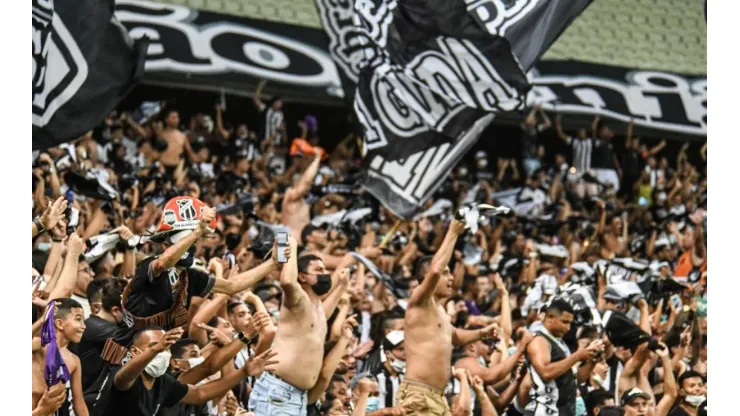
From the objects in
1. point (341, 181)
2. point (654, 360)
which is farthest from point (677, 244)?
point (654, 360)

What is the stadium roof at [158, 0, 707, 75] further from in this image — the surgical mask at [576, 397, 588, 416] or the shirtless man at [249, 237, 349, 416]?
the shirtless man at [249, 237, 349, 416]

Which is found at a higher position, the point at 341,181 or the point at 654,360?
the point at 654,360

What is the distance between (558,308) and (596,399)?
0.96 metres

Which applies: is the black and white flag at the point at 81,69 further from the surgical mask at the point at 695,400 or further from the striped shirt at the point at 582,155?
the striped shirt at the point at 582,155

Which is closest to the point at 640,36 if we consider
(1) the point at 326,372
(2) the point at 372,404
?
(2) the point at 372,404

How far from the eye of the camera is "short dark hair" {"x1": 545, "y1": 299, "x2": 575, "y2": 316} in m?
9.62

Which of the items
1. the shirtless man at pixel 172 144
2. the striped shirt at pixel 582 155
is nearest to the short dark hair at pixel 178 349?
the shirtless man at pixel 172 144

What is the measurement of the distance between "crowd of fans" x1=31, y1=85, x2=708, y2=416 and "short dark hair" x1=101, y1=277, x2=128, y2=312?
0.05 feet

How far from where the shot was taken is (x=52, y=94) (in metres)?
9.53

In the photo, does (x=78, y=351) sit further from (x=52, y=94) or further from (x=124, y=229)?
(x=52, y=94)

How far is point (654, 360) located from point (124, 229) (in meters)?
5.64

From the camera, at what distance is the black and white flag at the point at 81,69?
938 centimetres

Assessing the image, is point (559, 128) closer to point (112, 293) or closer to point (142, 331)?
point (112, 293)

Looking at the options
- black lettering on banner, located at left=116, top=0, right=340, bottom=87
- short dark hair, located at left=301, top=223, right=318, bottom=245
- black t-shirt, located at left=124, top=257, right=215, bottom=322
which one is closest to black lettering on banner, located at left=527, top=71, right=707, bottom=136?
black lettering on banner, located at left=116, top=0, right=340, bottom=87
